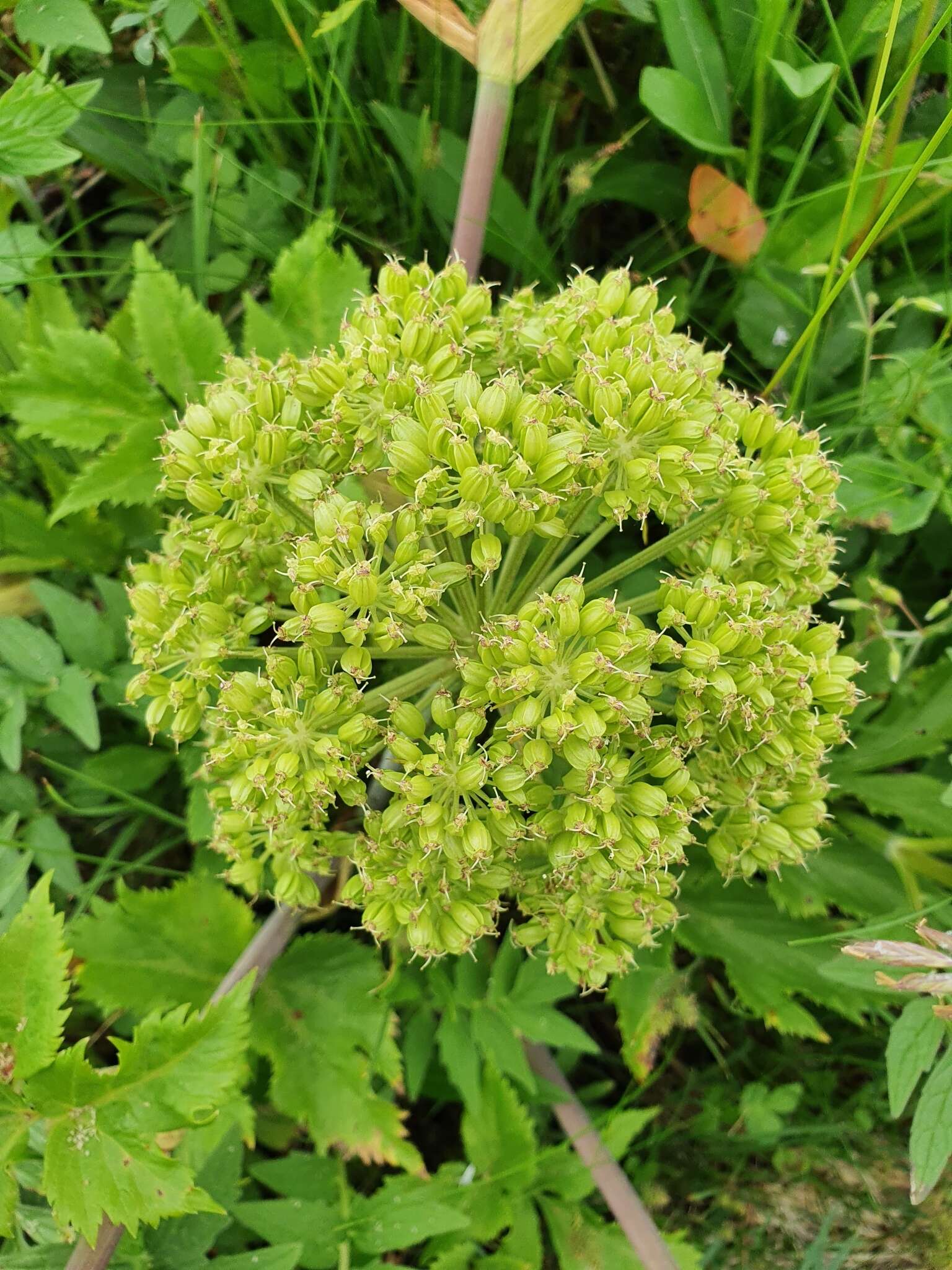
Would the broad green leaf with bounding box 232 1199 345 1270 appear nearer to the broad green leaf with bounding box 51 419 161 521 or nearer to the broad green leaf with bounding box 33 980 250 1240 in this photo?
the broad green leaf with bounding box 33 980 250 1240

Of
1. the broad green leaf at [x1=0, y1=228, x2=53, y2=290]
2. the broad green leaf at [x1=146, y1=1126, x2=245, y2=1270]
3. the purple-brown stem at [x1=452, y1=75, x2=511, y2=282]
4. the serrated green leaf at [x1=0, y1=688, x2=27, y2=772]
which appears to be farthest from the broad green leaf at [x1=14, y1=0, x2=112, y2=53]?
the broad green leaf at [x1=146, y1=1126, x2=245, y2=1270]

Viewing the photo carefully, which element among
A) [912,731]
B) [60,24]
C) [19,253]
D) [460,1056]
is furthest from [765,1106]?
[60,24]

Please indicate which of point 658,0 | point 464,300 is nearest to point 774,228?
point 658,0

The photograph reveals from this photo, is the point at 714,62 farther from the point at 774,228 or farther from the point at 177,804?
the point at 177,804

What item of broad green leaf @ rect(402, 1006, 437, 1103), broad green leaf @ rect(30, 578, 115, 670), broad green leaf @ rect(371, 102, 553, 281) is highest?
broad green leaf @ rect(371, 102, 553, 281)

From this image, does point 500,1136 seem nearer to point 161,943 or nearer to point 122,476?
point 161,943

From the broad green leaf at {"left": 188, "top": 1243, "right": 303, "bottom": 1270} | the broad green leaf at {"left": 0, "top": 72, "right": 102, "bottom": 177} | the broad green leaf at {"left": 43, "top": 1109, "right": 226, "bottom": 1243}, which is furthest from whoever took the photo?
the broad green leaf at {"left": 0, "top": 72, "right": 102, "bottom": 177}
